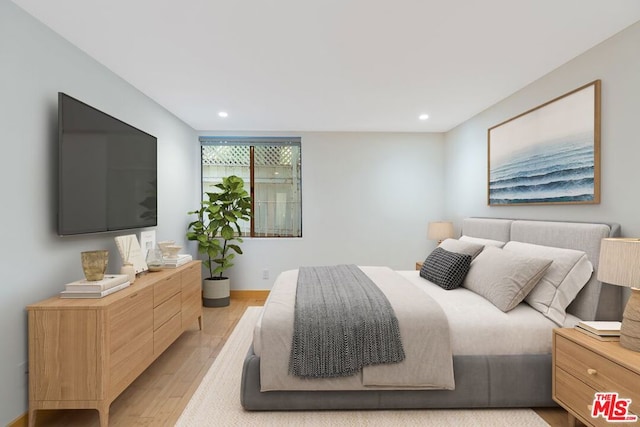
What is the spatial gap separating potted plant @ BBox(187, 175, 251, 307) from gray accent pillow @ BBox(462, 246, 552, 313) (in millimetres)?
3107

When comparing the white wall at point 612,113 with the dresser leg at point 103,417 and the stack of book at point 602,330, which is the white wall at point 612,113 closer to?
the stack of book at point 602,330

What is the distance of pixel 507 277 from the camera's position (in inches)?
100

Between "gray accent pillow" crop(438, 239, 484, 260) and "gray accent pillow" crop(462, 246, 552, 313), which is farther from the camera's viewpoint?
"gray accent pillow" crop(438, 239, 484, 260)

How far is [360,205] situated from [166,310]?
318 cm

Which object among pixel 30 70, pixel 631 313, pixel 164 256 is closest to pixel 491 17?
pixel 631 313

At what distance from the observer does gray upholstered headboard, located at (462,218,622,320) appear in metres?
2.31

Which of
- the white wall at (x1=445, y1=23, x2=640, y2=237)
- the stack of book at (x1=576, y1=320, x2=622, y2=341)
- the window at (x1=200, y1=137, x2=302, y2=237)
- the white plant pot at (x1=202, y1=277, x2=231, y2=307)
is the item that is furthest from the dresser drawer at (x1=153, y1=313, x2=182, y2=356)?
the white wall at (x1=445, y1=23, x2=640, y2=237)

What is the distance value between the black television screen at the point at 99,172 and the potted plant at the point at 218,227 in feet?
4.01

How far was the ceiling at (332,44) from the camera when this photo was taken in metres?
2.07

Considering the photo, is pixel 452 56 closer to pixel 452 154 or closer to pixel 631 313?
pixel 631 313

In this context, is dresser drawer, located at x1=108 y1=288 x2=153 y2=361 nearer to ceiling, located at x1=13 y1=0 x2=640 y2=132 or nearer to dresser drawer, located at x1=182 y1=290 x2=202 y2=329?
dresser drawer, located at x1=182 y1=290 x2=202 y2=329

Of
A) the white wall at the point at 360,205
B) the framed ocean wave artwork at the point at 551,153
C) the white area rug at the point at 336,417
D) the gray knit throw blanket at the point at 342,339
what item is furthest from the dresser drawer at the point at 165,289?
the framed ocean wave artwork at the point at 551,153

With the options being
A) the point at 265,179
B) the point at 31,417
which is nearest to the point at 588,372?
the point at 31,417

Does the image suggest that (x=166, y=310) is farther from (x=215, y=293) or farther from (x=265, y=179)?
(x=265, y=179)
